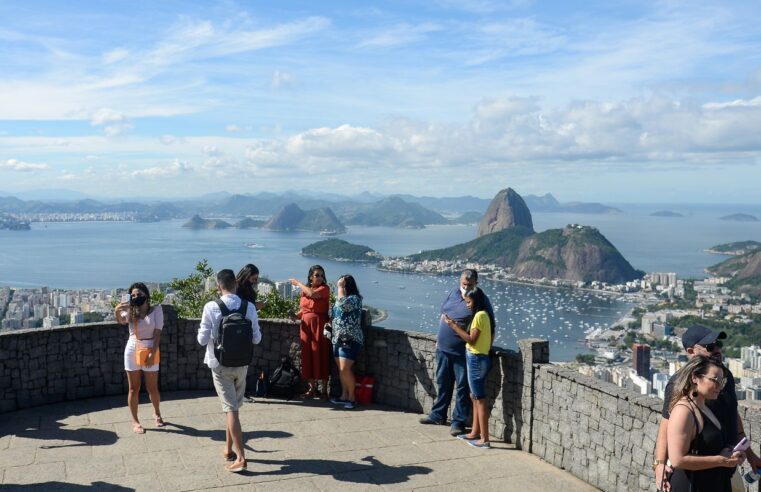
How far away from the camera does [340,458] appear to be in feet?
20.5

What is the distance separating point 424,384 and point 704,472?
175 inches

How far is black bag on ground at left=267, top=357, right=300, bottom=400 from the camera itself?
321 inches

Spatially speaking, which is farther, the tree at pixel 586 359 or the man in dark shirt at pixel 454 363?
the tree at pixel 586 359

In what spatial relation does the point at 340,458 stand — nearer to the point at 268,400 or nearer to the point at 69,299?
the point at 268,400

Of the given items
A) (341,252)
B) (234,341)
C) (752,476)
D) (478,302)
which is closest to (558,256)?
(341,252)

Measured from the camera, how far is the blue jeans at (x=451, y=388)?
7.01 meters

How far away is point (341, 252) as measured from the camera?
131 metres

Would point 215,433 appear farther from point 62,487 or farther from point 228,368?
point 62,487

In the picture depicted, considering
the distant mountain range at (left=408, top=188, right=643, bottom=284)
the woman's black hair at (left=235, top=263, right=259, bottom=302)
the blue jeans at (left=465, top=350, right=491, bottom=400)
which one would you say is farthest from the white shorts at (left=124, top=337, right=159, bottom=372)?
the distant mountain range at (left=408, top=188, right=643, bottom=284)

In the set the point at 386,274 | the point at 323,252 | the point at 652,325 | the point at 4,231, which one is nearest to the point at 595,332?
the point at 652,325

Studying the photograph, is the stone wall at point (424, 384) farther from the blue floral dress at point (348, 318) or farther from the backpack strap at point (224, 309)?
the backpack strap at point (224, 309)

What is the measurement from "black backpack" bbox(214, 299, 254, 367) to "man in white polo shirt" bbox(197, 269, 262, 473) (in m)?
0.08

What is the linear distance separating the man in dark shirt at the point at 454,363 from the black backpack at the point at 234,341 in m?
2.18

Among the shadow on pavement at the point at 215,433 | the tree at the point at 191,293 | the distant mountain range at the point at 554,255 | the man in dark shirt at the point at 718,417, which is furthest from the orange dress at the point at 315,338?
the distant mountain range at the point at 554,255
